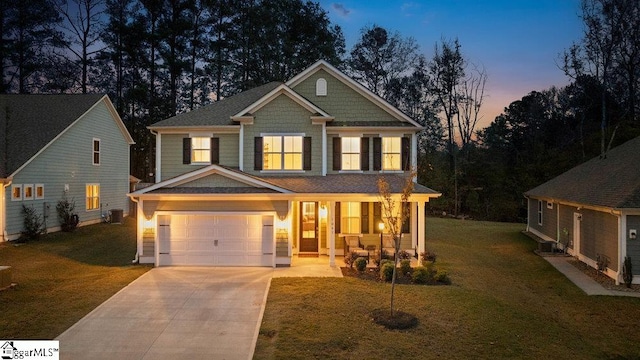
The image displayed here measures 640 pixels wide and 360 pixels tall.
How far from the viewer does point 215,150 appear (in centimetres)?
1814

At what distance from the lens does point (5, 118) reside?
2220 centimetres

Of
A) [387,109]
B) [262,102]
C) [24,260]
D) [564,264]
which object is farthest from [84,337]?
[564,264]

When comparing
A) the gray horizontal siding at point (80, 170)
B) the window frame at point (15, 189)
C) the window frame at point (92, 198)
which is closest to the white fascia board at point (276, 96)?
the window frame at point (15, 189)

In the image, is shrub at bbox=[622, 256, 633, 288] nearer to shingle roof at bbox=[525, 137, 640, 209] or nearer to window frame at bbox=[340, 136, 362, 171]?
shingle roof at bbox=[525, 137, 640, 209]

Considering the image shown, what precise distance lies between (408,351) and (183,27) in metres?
35.2

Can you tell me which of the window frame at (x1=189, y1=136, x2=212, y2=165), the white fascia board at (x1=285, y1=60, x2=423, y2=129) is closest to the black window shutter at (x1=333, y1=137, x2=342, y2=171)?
the white fascia board at (x1=285, y1=60, x2=423, y2=129)

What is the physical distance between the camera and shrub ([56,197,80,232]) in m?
21.8

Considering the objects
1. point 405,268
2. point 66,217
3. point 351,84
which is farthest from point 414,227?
point 66,217

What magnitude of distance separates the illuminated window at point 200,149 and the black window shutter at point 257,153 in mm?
2058

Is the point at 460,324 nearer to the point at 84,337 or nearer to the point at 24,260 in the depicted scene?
the point at 84,337

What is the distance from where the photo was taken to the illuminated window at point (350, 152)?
59.7 ft

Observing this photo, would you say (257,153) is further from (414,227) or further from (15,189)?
(15,189)

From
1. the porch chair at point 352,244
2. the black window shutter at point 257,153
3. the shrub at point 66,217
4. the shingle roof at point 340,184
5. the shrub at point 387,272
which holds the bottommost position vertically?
the shrub at point 387,272

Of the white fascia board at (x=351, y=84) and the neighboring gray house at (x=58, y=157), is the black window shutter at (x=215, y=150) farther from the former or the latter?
the neighboring gray house at (x=58, y=157)
